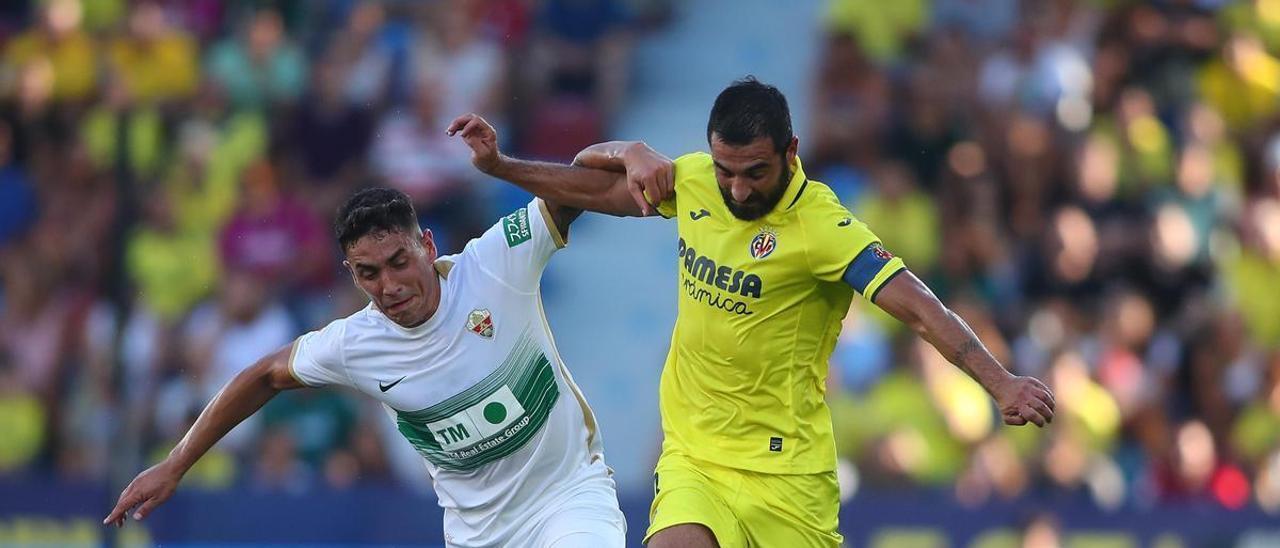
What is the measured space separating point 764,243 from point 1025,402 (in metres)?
1.27

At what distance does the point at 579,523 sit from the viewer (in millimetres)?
7910

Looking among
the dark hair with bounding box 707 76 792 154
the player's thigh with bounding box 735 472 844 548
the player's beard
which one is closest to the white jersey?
the player's thigh with bounding box 735 472 844 548

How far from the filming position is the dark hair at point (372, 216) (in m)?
7.62

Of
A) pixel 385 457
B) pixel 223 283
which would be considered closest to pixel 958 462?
pixel 385 457

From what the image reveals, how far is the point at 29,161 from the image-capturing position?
16047mm

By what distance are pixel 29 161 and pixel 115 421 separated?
11.0 feet

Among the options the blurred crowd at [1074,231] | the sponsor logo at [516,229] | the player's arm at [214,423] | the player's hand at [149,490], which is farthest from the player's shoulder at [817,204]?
the blurred crowd at [1074,231]

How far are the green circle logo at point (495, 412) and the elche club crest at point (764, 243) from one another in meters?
1.17

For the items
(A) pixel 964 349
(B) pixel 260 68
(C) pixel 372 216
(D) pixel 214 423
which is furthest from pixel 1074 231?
(D) pixel 214 423

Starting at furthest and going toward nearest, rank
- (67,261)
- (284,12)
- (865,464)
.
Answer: (284,12), (67,261), (865,464)

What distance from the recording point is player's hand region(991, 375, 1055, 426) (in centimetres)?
667

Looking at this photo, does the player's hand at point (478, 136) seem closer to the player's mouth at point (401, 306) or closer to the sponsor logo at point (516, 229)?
the sponsor logo at point (516, 229)

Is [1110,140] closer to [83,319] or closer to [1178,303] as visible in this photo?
[1178,303]

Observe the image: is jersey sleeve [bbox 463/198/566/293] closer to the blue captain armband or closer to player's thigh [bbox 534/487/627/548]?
player's thigh [bbox 534/487/627/548]
